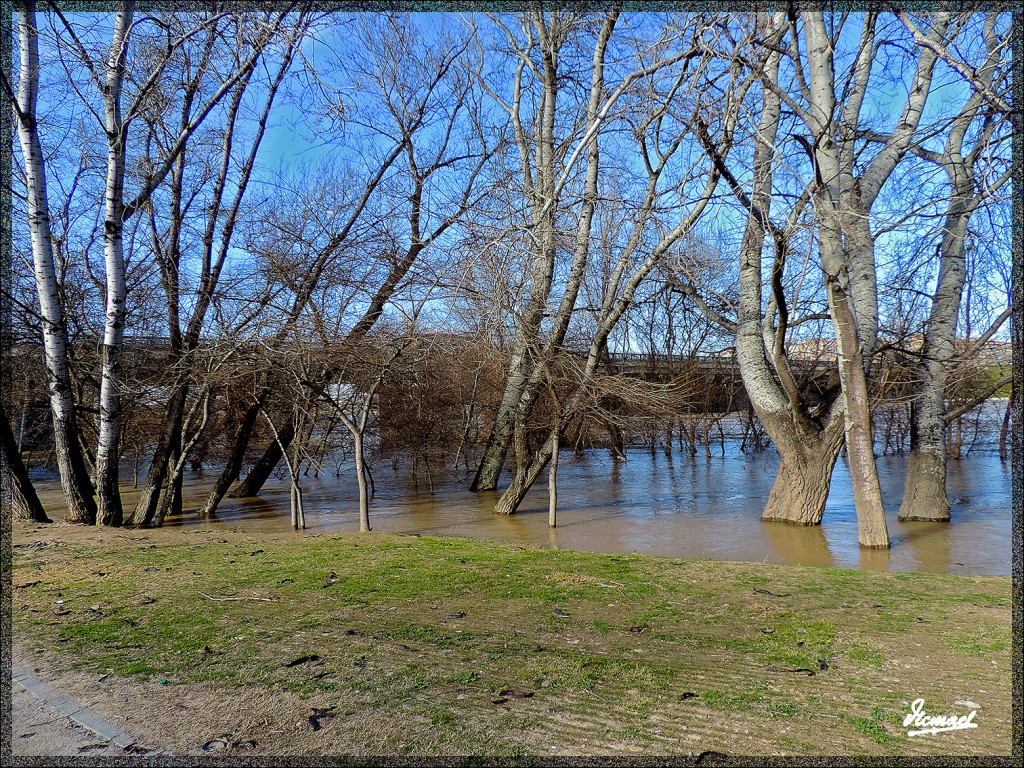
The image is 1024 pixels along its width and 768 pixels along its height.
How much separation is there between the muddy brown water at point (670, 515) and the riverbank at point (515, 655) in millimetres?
4554

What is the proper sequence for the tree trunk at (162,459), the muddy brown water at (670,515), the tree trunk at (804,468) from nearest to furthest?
the muddy brown water at (670,515)
the tree trunk at (162,459)
the tree trunk at (804,468)

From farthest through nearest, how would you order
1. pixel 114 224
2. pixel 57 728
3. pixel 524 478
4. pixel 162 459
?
1. pixel 524 478
2. pixel 162 459
3. pixel 114 224
4. pixel 57 728

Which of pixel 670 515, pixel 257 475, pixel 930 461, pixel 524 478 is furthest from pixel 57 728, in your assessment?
pixel 257 475

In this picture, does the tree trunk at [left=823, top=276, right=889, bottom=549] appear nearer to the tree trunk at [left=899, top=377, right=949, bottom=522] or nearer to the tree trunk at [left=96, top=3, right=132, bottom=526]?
the tree trunk at [left=899, top=377, right=949, bottom=522]

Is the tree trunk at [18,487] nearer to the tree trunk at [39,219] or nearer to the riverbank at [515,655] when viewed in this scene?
the tree trunk at [39,219]

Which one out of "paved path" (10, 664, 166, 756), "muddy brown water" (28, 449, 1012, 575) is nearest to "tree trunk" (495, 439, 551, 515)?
"muddy brown water" (28, 449, 1012, 575)

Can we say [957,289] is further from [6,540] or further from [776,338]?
[6,540]

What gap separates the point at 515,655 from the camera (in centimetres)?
394

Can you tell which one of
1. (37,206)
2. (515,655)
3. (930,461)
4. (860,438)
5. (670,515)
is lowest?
(670,515)

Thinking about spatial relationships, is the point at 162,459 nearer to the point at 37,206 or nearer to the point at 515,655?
the point at 37,206

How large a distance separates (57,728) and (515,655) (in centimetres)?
218

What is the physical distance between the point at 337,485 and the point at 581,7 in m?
15.0

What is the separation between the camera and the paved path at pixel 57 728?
2.95m

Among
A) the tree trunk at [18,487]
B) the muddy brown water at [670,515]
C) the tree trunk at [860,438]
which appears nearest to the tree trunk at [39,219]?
the tree trunk at [18,487]
